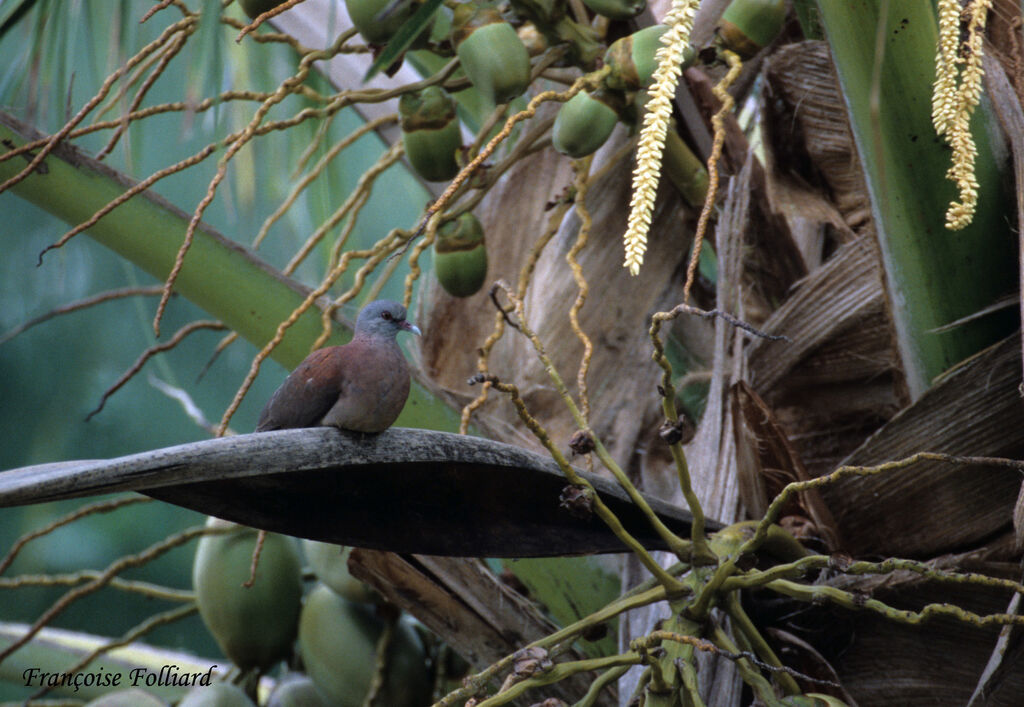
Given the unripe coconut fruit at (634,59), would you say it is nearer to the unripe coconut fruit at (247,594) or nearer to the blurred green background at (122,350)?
the blurred green background at (122,350)

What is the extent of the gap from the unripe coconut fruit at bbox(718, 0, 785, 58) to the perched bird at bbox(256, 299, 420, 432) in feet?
1.96

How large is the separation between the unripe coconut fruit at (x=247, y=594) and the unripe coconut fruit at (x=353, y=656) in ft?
0.14

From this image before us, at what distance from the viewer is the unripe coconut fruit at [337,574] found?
149cm

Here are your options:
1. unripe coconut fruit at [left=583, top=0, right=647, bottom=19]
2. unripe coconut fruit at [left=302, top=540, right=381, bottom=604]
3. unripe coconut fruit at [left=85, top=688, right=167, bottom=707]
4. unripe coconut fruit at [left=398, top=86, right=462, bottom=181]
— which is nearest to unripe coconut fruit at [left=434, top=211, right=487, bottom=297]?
unripe coconut fruit at [left=398, top=86, right=462, bottom=181]

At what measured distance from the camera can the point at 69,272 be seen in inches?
96.6

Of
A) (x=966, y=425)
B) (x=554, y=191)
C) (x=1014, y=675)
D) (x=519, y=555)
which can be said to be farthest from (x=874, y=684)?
(x=554, y=191)

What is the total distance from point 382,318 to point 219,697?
59cm

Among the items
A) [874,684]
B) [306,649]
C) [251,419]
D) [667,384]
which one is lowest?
[251,419]

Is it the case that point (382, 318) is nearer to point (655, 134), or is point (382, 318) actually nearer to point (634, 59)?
point (634, 59)

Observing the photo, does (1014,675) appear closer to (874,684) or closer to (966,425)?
(874,684)

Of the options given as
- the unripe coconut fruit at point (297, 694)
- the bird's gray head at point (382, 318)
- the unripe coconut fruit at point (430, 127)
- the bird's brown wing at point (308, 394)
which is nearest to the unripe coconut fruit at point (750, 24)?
the unripe coconut fruit at point (430, 127)

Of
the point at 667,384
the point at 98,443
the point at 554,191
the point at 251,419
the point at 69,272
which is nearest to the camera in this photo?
the point at 667,384

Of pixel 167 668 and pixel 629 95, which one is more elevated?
pixel 629 95

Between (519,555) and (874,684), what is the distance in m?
0.47
